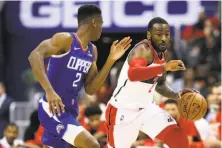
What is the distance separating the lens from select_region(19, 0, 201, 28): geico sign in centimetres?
1377

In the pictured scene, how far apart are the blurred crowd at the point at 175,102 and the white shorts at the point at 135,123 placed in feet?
6.19

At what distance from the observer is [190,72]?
1354 centimetres

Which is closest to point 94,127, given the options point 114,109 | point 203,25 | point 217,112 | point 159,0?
point 217,112

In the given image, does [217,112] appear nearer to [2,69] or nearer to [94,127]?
[94,127]

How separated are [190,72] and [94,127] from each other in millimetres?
3164

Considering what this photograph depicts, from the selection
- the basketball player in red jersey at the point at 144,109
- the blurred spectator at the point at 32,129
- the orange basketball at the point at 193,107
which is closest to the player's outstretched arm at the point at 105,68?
the basketball player in red jersey at the point at 144,109

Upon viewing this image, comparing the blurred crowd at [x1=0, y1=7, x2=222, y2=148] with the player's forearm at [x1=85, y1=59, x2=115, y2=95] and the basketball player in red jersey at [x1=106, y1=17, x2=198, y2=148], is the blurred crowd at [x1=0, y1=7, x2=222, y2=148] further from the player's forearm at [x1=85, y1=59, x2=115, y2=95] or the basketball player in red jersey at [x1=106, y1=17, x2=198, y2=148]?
the player's forearm at [x1=85, y1=59, x2=115, y2=95]

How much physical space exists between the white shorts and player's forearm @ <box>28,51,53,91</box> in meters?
1.06

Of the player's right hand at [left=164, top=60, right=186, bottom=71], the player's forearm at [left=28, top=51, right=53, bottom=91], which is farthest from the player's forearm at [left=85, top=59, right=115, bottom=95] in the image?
the player's right hand at [left=164, top=60, right=186, bottom=71]

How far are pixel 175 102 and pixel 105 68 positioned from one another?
2.64 meters

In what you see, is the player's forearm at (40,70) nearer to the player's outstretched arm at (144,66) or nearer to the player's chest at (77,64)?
the player's chest at (77,64)

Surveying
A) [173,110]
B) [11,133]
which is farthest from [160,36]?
[11,133]

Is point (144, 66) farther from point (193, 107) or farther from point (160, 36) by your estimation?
point (193, 107)

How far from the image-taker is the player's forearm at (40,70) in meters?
7.46
